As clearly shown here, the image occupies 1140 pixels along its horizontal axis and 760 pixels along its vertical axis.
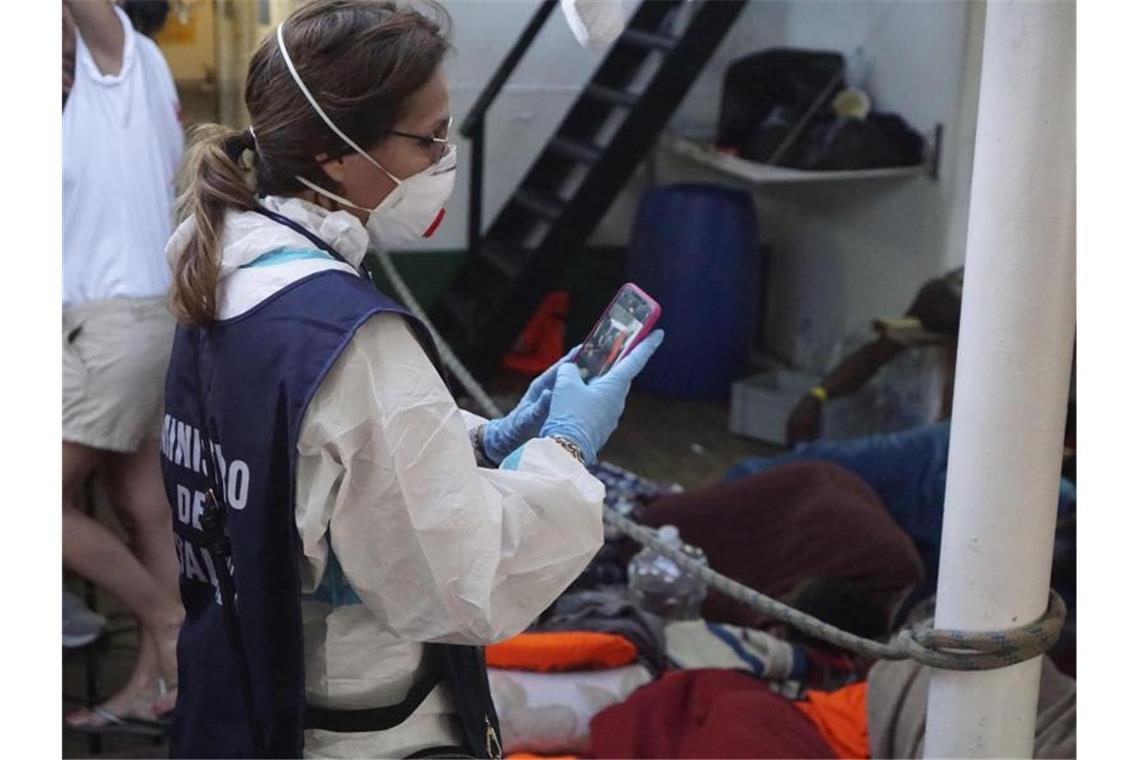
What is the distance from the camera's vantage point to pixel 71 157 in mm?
2820

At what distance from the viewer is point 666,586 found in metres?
3.38

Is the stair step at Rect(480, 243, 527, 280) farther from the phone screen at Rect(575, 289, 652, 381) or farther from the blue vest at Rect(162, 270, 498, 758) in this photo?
the blue vest at Rect(162, 270, 498, 758)

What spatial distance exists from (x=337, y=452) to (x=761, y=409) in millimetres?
3932

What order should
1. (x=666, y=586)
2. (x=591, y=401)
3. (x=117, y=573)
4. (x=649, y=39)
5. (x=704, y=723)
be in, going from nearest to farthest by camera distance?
(x=591, y=401)
(x=704, y=723)
(x=117, y=573)
(x=666, y=586)
(x=649, y=39)

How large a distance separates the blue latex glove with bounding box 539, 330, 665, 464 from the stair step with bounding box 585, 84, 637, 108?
12.1 ft

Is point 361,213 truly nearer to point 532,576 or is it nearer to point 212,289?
point 212,289

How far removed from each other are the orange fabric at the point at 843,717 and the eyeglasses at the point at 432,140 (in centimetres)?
165

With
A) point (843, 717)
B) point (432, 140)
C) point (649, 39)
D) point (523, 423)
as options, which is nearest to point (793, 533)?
point (843, 717)

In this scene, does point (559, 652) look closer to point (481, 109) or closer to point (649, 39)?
point (481, 109)

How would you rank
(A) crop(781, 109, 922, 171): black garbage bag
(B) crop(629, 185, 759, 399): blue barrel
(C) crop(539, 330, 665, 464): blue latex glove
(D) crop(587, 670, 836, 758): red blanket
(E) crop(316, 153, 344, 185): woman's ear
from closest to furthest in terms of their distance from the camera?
(E) crop(316, 153, 344, 185): woman's ear, (C) crop(539, 330, 665, 464): blue latex glove, (D) crop(587, 670, 836, 758): red blanket, (A) crop(781, 109, 922, 171): black garbage bag, (B) crop(629, 185, 759, 399): blue barrel

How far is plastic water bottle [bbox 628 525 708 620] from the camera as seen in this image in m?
3.33

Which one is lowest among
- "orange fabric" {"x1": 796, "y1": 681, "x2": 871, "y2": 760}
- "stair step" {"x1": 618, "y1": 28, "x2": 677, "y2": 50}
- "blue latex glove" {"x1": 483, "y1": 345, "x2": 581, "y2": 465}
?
"orange fabric" {"x1": 796, "y1": 681, "x2": 871, "y2": 760}

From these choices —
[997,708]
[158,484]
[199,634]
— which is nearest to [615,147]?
[158,484]

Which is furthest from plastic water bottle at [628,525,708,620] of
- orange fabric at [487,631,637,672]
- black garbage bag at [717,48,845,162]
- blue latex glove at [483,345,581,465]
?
black garbage bag at [717,48,845,162]
